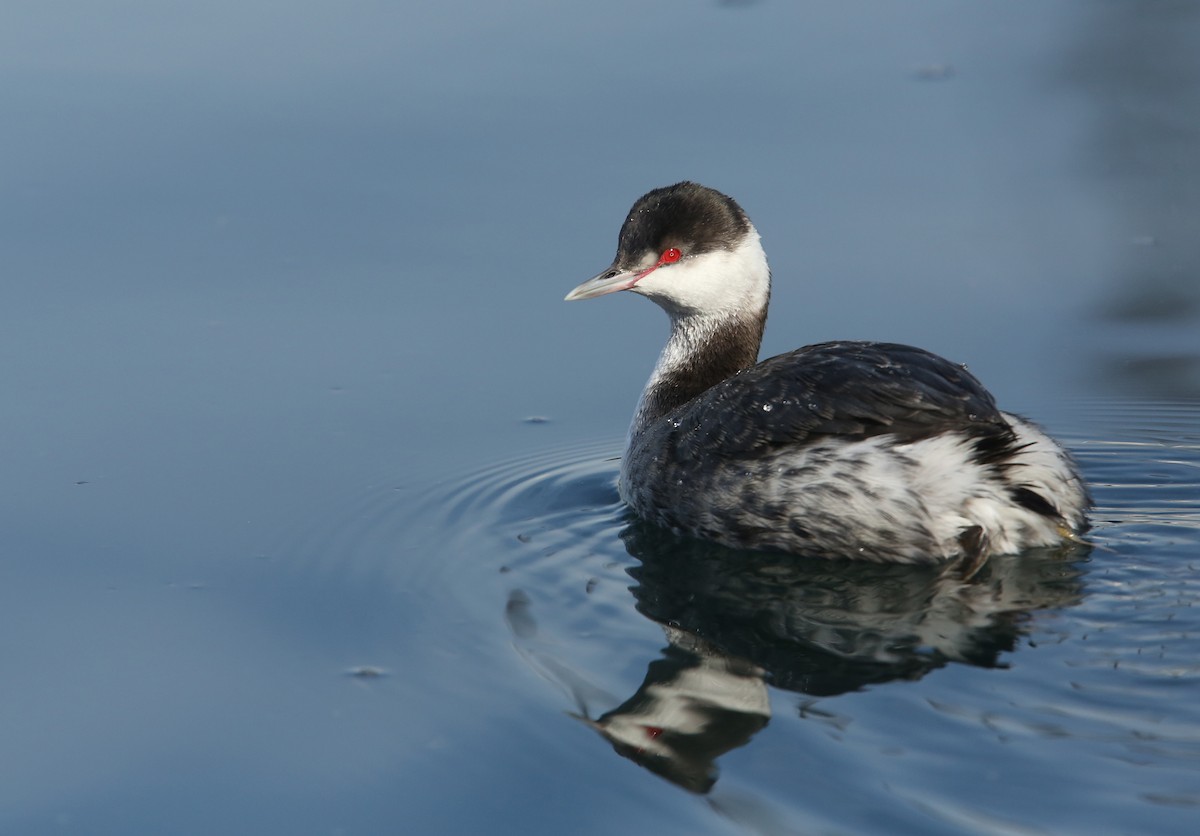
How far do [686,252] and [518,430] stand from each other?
1051 millimetres

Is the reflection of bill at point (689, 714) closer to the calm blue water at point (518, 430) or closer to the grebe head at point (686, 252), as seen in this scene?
the calm blue water at point (518, 430)

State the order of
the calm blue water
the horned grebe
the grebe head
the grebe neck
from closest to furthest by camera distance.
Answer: the calm blue water, the horned grebe, the grebe head, the grebe neck

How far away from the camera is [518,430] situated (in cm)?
711

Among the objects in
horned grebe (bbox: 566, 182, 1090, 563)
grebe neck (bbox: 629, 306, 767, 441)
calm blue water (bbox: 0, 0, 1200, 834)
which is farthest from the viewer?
grebe neck (bbox: 629, 306, 767, 441)

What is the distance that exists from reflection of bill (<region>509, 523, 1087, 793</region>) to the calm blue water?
0.06 ft

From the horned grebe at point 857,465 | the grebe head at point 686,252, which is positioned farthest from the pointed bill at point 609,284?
the horned grebe at point 857,465

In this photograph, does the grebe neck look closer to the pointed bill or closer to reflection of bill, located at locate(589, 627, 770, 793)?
the pointed bill

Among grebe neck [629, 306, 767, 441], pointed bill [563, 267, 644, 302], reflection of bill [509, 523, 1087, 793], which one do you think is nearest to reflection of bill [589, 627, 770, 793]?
reflection of bill [509, 523, 1087, 793]

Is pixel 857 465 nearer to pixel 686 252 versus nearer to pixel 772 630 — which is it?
pixel 772 630

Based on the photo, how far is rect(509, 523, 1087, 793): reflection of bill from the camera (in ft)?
15.5

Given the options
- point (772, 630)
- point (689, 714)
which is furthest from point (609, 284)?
point (689, 714)

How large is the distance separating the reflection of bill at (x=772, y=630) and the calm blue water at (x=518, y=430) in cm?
2

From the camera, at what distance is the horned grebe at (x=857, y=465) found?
18.8 ft

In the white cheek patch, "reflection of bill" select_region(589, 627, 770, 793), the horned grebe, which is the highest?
the white cheek patch
